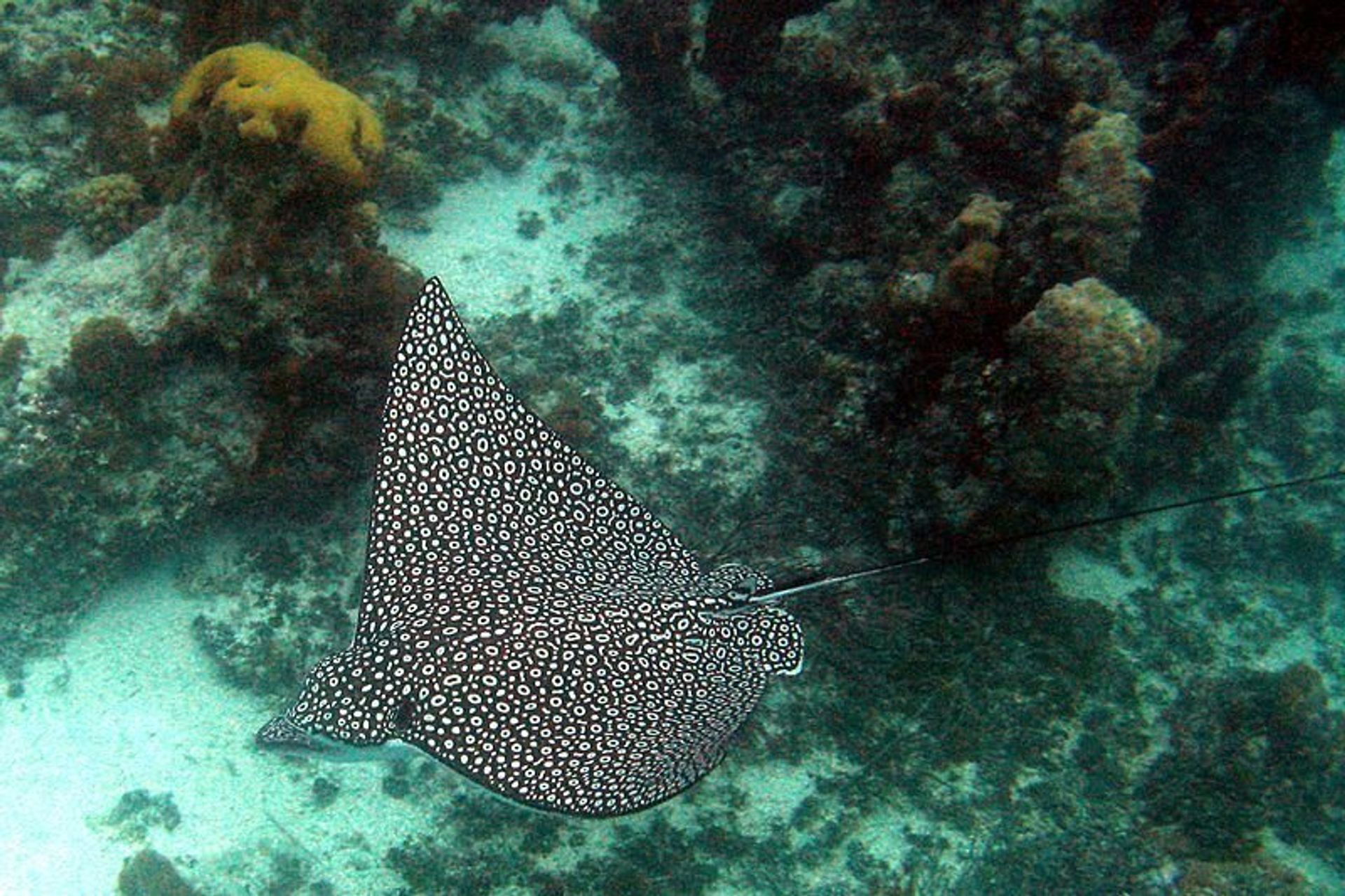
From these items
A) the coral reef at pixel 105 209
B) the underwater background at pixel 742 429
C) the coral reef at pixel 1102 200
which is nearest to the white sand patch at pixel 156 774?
the underwater background at pixel 742 429

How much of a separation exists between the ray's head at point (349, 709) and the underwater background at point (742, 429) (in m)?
1.72

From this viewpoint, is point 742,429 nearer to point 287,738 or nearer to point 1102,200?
point 1102,200

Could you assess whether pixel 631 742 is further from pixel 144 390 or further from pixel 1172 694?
pixel 1172 694

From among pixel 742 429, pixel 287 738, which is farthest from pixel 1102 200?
pixel 287 738

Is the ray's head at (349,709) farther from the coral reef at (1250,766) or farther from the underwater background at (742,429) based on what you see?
the coral reef at (1250,766)

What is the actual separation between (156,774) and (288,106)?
14.1 ft

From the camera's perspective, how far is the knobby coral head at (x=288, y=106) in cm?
451

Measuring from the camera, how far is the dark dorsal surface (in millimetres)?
3516

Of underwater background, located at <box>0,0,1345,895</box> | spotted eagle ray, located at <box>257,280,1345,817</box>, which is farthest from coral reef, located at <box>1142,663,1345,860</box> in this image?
spotted eagle ray, located at <box>257,280,1345,817</box>

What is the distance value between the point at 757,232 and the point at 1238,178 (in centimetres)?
502

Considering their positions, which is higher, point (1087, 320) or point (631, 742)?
point (1087, 320)

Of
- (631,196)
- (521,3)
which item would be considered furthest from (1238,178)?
(521,3)

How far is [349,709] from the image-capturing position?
3.57 m

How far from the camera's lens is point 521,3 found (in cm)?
830
